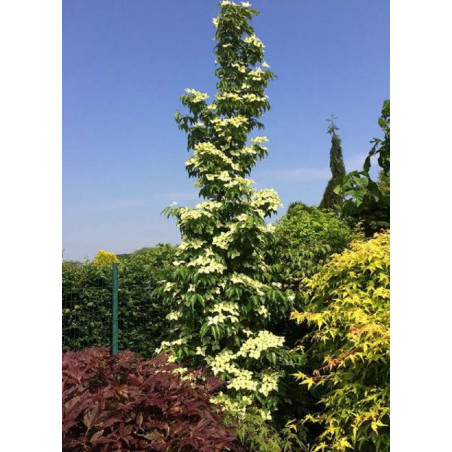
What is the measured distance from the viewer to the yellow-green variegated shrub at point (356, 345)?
3195 mm

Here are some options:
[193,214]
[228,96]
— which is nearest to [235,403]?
[193,214]

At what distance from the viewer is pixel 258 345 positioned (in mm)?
3998

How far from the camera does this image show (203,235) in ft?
14.0

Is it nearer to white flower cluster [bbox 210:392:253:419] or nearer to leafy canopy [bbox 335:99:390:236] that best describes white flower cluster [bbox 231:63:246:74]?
leafy canopy [bbox 335:99:390:236]

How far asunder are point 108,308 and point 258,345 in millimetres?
2306

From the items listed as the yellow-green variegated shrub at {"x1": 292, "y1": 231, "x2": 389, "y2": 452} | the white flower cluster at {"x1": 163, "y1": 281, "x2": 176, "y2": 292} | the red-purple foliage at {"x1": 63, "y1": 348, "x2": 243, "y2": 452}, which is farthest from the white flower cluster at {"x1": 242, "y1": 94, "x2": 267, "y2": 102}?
the red-purple foliage at {"x1": 63, "y1": 348, "x2": 243, "y2": 452}

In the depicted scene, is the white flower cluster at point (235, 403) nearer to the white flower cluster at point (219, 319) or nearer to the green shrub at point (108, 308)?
the white flower cluster at point (219, 319)

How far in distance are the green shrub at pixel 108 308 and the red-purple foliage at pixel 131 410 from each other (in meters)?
2.53

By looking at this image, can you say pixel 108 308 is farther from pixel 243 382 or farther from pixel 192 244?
pixel 243 382

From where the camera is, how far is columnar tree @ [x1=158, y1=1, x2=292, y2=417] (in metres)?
3.99

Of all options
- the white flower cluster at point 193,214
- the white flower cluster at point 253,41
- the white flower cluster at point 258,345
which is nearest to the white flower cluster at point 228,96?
the white flower cluster at point 253,41
